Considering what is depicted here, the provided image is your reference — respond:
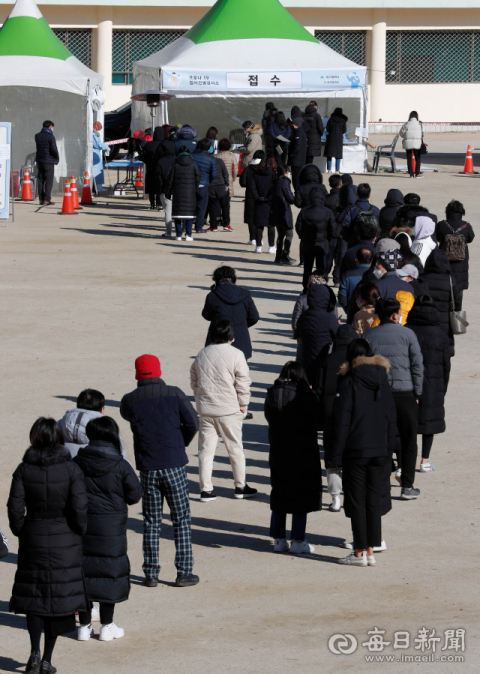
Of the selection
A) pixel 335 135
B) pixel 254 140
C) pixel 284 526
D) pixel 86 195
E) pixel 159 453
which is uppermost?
pixel 335 135

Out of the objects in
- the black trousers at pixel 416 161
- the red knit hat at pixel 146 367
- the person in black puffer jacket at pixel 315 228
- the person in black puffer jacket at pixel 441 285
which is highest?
the black trousers at pixel 416 161

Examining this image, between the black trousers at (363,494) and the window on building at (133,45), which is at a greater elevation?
the window on building at (133,45)

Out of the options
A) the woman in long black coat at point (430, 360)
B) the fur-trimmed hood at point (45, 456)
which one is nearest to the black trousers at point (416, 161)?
the woman in long black coat at point (430, 360)

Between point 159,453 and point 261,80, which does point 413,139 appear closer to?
point 261,80

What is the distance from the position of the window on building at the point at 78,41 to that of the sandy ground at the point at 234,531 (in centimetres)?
2841

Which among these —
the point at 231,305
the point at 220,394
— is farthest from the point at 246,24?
the point at 220,394

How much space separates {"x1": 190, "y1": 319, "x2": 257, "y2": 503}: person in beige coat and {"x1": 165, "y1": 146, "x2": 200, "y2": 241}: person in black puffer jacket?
36.2 feet

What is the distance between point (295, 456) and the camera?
21.9 feet

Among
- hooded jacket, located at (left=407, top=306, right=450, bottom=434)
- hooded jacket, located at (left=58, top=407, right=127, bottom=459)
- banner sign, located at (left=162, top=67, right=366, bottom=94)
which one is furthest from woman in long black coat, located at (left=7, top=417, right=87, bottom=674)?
banner sign, located at (left=162, top=67, right=366, bottom=94)

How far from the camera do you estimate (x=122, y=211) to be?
23.8 meters

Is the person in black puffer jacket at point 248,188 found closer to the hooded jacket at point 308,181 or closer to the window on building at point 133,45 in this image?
the hooded jacket at point 308,181

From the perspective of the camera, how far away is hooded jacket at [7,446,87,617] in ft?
16.8

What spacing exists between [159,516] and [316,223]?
7.91 meters

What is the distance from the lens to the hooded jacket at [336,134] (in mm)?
27172
